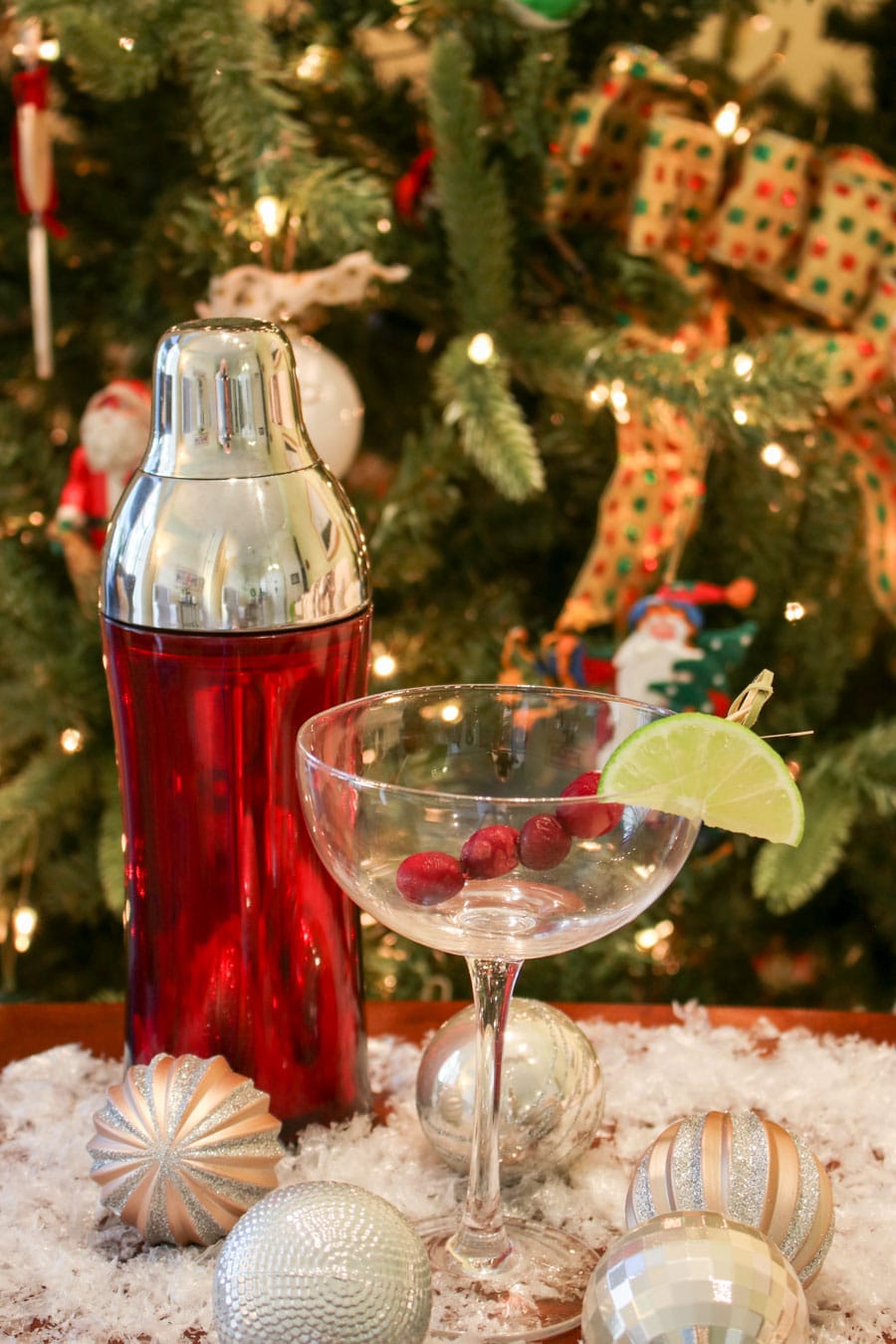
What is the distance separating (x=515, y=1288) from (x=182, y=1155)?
0.12 metres

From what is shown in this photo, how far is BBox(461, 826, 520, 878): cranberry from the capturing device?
0.45 m

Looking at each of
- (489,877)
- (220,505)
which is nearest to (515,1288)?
(489,877)

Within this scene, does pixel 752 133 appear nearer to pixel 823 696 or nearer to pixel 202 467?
pixel 823 696

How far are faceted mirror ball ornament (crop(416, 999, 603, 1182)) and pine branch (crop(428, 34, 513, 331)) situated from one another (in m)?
0.54

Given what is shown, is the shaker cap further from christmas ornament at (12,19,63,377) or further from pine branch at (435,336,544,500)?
christmas ornament at (12,19,63,377)

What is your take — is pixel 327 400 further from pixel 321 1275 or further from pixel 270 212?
pixel 321 1275

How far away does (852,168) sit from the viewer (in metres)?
0.96

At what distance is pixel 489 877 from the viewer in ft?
1.50

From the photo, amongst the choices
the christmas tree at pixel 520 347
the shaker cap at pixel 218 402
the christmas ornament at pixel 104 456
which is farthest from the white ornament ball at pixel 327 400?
the shaker cap at pixel 218 402

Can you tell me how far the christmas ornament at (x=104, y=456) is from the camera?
0.94 m

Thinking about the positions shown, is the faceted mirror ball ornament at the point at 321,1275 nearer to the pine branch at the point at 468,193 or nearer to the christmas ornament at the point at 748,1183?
the christmas ornament at the point at 748,1183

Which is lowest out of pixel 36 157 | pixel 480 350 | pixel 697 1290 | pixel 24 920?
Answer: pixel 24 920

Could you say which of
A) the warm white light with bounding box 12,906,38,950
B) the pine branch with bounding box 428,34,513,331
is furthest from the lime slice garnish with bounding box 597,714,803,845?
the warm white light with bounding box 12,906,38,950

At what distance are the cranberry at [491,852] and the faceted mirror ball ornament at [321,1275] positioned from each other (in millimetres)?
108
